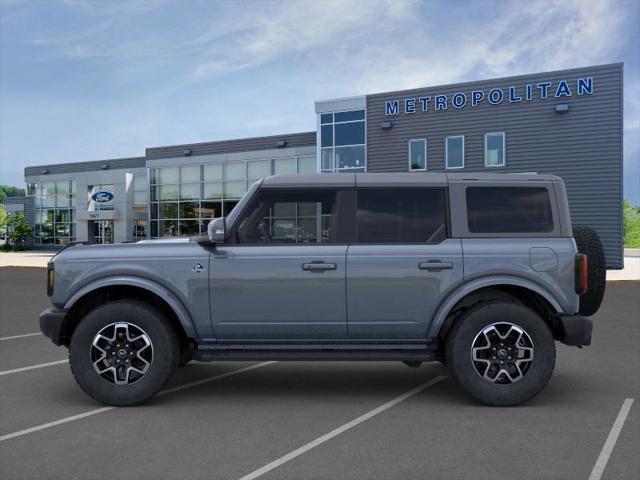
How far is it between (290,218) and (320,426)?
183cm

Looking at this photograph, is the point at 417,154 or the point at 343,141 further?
the point at 343,141

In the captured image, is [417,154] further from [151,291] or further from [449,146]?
[151,291]

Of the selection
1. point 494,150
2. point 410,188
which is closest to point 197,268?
point 410,188

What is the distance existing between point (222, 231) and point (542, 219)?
286cm

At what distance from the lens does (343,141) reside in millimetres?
29047

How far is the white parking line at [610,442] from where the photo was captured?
12.2 ft

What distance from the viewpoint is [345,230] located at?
17.5ft

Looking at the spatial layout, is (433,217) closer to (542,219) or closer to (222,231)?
(542,219)

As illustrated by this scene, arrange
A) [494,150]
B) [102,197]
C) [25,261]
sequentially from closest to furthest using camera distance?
[494,150], [25,261], [102,197]

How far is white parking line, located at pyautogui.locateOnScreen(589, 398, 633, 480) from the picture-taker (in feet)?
12.2

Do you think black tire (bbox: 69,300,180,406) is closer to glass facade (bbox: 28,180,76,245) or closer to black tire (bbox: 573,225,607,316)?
black tire (bbox: 573,225,607,316)

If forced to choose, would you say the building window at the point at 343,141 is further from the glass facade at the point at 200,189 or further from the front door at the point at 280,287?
the front door at the point at 280,287

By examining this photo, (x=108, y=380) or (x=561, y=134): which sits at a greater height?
(x=561, y=134)

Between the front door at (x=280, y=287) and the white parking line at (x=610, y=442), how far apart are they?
2176 mm
